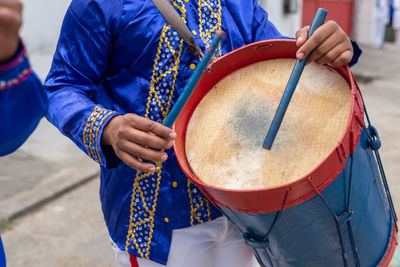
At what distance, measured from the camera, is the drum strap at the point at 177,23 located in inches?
53.8

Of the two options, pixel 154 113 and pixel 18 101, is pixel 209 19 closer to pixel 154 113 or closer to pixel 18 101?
pixel 154 113

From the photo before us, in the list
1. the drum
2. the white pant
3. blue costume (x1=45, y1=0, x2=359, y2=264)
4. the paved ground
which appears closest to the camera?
the drum

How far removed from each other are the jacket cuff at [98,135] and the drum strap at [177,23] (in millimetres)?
272

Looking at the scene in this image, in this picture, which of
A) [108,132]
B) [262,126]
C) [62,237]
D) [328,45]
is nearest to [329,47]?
[328,45]

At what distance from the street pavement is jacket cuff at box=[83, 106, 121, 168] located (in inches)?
66.7

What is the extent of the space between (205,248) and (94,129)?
1.71ft

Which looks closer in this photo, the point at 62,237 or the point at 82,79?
the point at 82,79

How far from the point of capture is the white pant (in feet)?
4.91

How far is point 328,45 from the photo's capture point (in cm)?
129

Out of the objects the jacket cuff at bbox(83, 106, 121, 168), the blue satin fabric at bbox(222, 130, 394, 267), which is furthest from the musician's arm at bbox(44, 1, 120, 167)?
the blue satin fabric at bbox(222, 130, 394, 267)

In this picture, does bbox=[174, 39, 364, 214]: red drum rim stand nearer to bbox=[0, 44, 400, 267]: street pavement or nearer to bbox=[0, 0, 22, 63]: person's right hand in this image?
bbox=[0, 0, 22, 63]: person's right hand

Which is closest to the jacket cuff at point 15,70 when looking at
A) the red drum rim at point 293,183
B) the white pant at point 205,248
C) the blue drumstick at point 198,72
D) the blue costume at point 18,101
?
the blue costume at point 18,101

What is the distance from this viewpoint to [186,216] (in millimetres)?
1458

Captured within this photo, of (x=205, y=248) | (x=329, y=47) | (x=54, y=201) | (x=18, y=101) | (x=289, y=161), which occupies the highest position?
(x=18, y=101)
